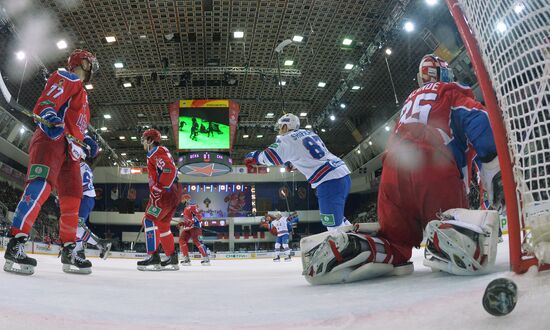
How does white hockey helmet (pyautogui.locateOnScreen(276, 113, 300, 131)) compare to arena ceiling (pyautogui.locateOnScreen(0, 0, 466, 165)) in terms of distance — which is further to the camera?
arena ceiling (pyautogui.locateOnScreen(0, 0, 466, 165))

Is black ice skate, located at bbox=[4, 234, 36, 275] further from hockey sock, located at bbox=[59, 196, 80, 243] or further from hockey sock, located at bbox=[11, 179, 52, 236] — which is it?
hockey sock, located at bbox=[59, 196, 80, 243]

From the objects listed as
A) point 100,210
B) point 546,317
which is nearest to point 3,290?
point 546,317

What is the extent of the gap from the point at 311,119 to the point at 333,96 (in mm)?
1945

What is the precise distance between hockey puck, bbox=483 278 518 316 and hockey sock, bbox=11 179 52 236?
239cm

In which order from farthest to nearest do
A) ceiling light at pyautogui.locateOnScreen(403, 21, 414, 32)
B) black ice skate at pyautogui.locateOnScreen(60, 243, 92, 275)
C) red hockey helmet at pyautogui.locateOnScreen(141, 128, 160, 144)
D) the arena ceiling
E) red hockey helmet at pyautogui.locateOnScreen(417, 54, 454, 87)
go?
ceiling light at pyautogui.locateOnScreen(403, 21, 414, 32) → the arena ceiling → red hockey helmet at pyautogui.locateOnScreen(141, 128, 160, 144) → black ice skate at pyautogui.locateOnScreen(60, 243, 92, 275) → red hockey helmet at pyautogui.locateOnScreen(417, 54, 454, 87)

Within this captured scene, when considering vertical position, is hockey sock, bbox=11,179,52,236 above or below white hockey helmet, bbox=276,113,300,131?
below

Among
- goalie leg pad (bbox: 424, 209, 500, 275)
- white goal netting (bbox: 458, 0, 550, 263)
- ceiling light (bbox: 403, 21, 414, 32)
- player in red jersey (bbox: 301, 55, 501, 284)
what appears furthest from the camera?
ceiling light (bbox: 403, 21, 414, 32)

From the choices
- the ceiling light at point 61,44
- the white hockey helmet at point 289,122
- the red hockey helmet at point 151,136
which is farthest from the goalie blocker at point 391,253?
the ceiling light at point 61,44

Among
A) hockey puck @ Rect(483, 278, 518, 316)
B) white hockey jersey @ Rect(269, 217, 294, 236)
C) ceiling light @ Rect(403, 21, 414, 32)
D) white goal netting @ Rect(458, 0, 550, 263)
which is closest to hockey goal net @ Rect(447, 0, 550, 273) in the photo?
white goal netting @ Rect(458, 0, 550, 263)

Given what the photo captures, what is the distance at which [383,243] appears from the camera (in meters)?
1.70

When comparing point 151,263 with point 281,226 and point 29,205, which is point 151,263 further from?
point 281,226

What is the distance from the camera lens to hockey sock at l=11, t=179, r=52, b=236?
7.33 ft

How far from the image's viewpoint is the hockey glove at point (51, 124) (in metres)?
2.32

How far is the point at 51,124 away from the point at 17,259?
79cm
